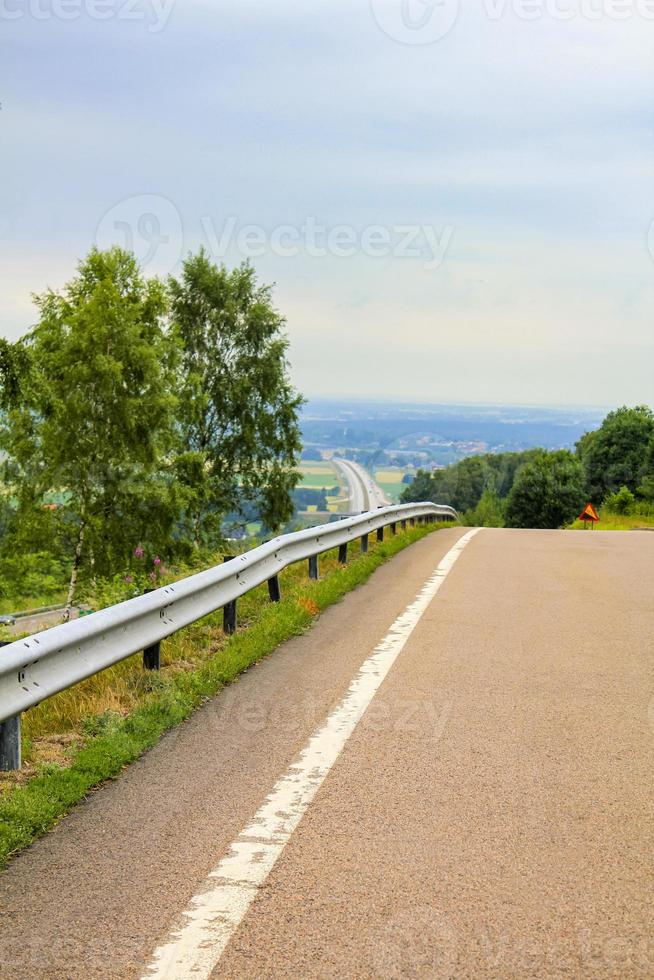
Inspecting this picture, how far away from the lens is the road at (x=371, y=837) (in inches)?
136

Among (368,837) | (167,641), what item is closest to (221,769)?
(368,837)

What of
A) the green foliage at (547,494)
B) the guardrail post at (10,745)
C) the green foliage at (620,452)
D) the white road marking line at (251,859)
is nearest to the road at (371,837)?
the white road marking line at (251,859)

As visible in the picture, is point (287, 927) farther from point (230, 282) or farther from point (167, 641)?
point (230, 282)

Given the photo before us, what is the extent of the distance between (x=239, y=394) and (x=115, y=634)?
41.3 meters

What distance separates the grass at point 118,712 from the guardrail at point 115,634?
27 centimetres

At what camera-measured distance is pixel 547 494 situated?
110m

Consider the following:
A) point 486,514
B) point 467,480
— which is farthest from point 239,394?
point 467,480

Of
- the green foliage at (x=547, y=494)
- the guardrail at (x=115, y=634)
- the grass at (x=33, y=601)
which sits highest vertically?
the guardrail at (x=115, y=634)

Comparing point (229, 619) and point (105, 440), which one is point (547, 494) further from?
point (229, 619)

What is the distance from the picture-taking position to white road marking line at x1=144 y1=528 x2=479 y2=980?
338 centimetres

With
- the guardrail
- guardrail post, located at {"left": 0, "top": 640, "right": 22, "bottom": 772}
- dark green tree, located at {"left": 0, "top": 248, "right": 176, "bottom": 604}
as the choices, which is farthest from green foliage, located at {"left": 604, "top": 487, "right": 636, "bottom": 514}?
guardrail post, located at {"left": 0, "top": 640, "right": 22, "bottom": 772}

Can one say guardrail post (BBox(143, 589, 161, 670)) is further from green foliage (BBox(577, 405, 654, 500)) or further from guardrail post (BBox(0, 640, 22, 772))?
green foliage (BBox(577, 405, 654, 500))

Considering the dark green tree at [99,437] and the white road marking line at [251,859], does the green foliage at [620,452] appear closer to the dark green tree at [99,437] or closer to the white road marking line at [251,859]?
the dark green tree at [99,437]

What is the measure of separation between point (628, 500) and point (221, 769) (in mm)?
75108
